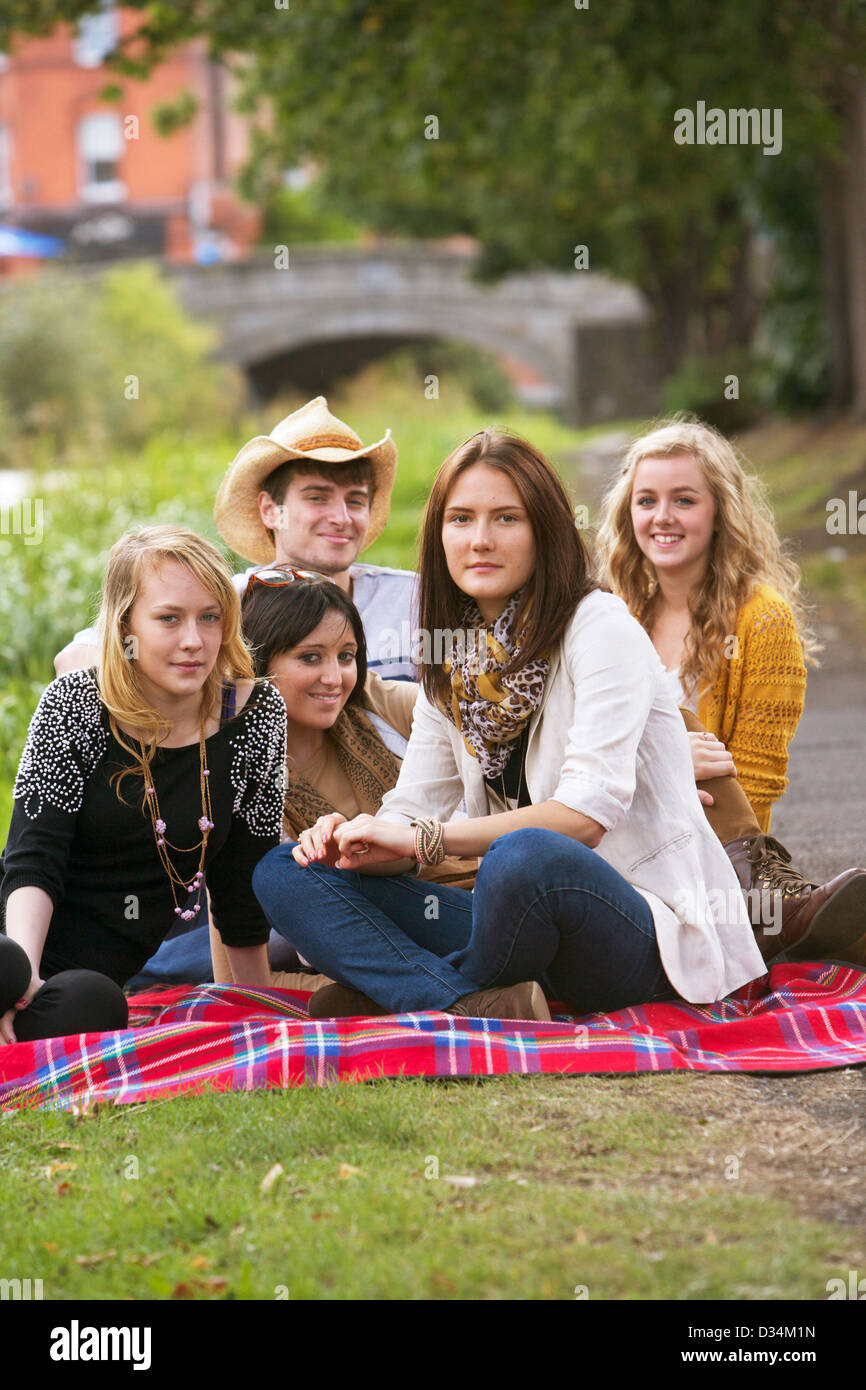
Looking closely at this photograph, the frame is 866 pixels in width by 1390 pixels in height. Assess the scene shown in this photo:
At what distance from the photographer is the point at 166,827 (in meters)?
3.87

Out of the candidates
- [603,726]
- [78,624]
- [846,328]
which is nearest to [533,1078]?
[603,726]

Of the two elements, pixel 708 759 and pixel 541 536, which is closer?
pixel 541 536

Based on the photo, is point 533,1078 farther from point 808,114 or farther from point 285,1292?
point 808,114

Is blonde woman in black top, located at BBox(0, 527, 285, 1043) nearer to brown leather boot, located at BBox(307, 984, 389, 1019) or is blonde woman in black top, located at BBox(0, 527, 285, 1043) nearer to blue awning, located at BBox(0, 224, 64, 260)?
brown leather boot, located at BBox(307, 984, 389, 1019)

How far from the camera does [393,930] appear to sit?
379 cm

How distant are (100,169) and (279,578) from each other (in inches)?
1848

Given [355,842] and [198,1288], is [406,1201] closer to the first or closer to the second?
[198,1288]

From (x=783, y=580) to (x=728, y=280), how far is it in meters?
23.1

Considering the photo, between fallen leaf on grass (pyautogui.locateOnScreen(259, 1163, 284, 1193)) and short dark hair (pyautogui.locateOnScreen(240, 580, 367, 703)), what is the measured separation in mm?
1533

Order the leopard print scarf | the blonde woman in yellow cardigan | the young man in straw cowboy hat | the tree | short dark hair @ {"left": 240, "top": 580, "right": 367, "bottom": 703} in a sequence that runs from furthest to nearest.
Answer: the tree, the young man in straw cowboy hat, short dark hair @ {"left": 240, "top": 580, "right": 367, "bottom": 703}, the blonde woman in yellow cardigan, the leopard print scarf

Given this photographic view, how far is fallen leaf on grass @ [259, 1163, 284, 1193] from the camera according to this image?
2.93m

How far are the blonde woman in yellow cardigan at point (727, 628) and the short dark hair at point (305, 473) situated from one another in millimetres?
Result: 792

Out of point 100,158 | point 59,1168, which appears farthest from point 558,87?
point 100,158

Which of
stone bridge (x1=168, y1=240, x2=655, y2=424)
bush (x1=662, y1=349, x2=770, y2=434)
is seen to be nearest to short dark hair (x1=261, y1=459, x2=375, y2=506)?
bush (x1=662, y1=349, x2=770, y2=434)
